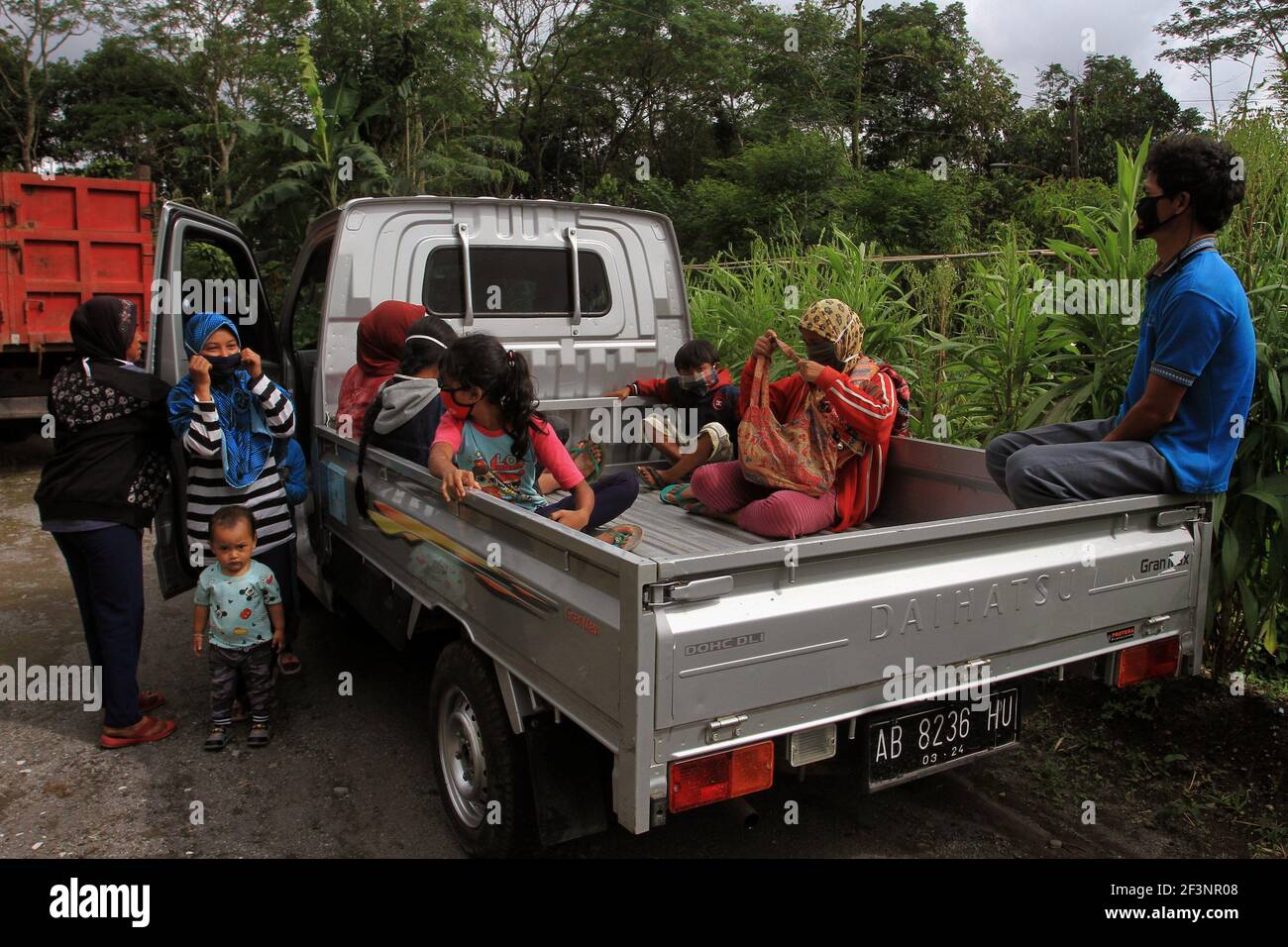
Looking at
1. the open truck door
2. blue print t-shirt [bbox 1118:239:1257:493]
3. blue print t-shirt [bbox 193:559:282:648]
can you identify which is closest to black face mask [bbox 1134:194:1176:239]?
blue print t-shirt [bbox 1118:239:1257:493]

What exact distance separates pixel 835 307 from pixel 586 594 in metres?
1.93

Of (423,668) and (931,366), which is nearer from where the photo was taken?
(423,668)

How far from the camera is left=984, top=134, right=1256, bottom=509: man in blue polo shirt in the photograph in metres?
2.87

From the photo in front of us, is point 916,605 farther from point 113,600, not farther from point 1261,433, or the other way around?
point 113,600

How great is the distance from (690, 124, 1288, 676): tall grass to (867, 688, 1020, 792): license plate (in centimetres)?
119

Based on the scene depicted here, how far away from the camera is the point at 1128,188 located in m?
3.92

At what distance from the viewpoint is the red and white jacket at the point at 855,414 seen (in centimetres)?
352

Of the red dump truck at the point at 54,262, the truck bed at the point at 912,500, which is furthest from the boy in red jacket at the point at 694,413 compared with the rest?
the red dump truck at the point at 54,262

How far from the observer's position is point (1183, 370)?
2.87 metres

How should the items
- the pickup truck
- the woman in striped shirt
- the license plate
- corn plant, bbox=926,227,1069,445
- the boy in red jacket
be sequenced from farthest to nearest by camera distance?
1. the boy in red jacket
2. corn plant, bbox=926,227,1069,445
3. the woman in striped shirt
4. the license plate
5. the pickup truck

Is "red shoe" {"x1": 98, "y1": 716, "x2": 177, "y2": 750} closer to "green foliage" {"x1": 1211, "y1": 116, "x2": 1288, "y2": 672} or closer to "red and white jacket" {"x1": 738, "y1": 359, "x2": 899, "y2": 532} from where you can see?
"red and white jacket" {"x1": 738, "y1": 359, "x2": 899, "y2": 532}

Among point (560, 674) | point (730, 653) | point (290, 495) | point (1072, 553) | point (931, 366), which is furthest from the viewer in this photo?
point (931, 366)
